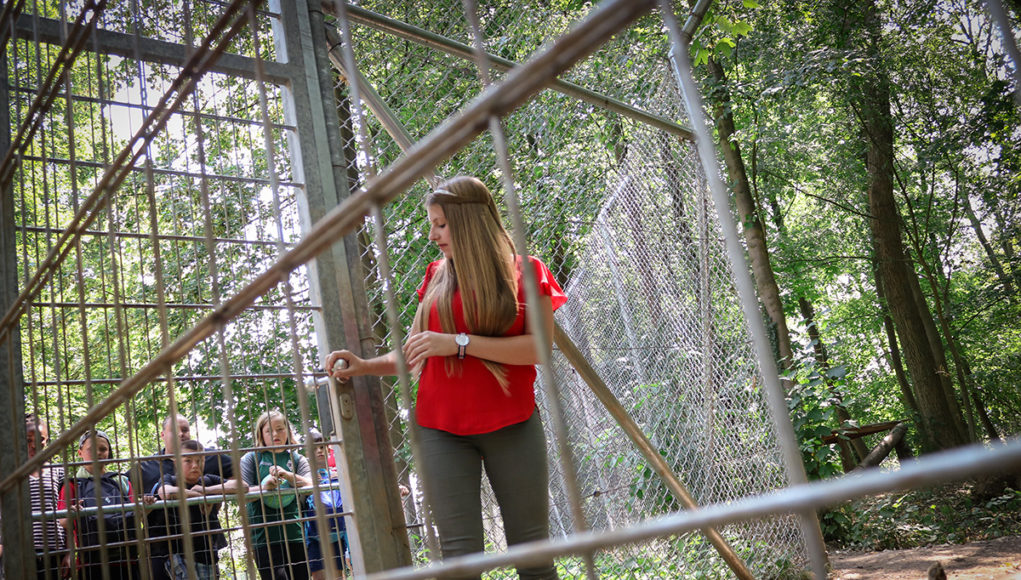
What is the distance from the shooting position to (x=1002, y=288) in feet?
33.7

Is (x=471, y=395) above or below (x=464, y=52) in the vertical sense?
below

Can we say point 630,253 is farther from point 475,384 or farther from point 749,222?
point 749,222

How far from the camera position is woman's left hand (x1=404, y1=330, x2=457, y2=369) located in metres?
1.96

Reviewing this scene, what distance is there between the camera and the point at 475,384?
6.71ft

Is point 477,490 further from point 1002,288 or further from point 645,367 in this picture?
point 1002,288

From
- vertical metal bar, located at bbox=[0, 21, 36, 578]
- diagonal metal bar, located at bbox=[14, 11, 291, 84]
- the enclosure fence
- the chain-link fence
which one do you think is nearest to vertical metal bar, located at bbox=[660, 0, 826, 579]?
the enclosure fence

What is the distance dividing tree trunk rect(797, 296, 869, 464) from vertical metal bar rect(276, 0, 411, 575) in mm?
5545

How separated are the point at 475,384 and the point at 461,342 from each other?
0.14 m

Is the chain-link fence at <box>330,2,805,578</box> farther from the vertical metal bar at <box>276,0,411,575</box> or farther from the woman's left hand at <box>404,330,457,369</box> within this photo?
the woman's left hand at <box>404,330,457,369</box>

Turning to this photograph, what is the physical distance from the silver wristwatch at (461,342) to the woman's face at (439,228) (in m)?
0.25

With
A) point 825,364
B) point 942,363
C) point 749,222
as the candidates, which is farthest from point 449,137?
point 942,363

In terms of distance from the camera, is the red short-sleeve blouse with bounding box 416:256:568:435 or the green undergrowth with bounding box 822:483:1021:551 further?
the green undergrowth with bounding box 822:483:1021:551

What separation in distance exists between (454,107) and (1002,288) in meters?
9.29

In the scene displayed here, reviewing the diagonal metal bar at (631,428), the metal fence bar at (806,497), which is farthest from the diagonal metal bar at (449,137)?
the diagonal metal bar at (631,428)
